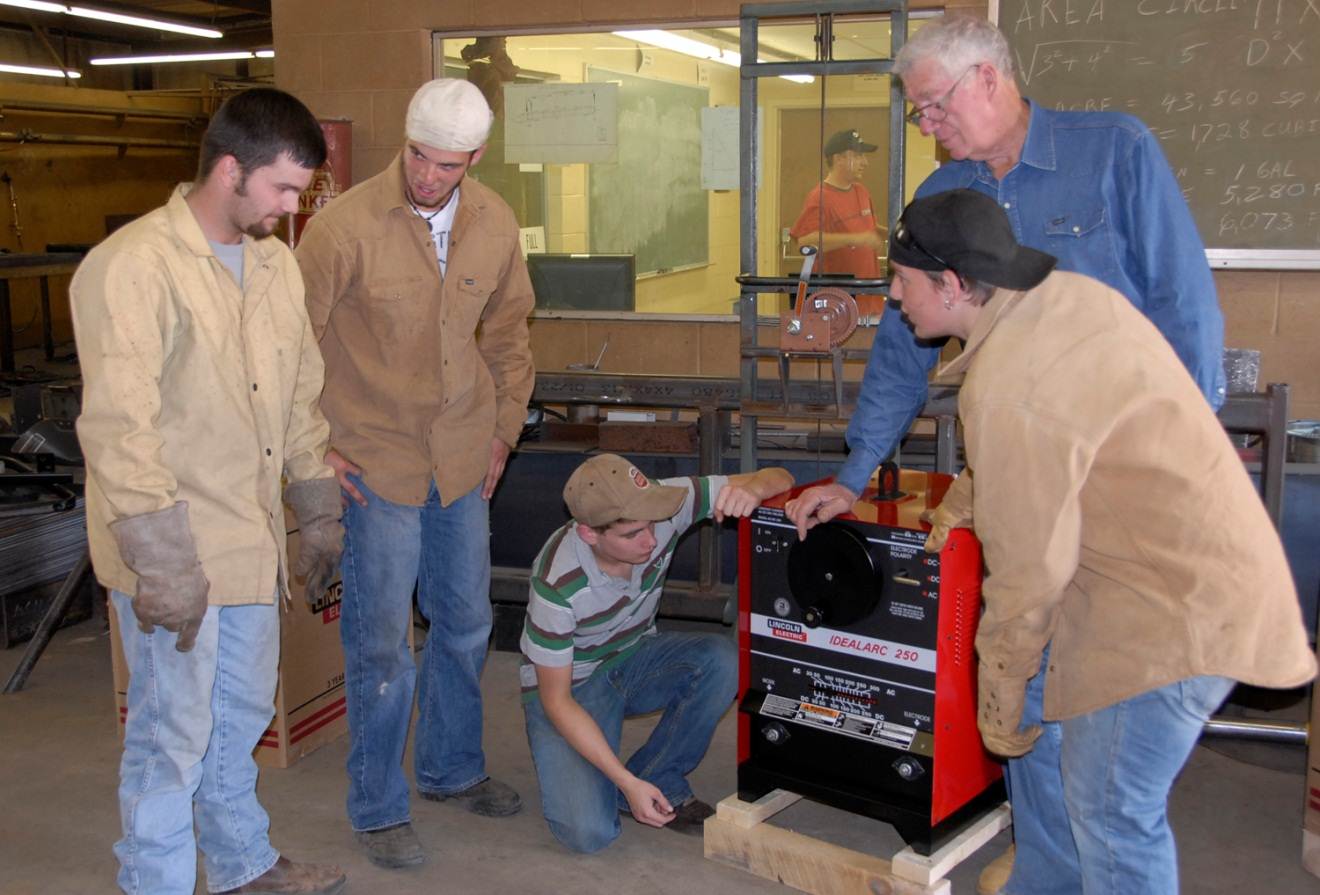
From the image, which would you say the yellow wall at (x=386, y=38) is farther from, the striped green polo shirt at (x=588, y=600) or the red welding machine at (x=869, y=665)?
the red welding machine at (x=869, y=665)

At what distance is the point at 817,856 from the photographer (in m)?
2.38

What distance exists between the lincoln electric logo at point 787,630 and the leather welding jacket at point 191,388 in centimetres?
90

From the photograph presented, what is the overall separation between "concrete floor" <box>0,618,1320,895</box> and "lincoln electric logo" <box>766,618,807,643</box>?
19.6 inches

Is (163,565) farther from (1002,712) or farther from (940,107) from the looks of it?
(940,107)

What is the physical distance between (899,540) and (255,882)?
1342 millimetres

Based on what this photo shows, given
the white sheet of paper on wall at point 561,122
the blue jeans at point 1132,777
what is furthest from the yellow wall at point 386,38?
the blue jeans at point 1132,777

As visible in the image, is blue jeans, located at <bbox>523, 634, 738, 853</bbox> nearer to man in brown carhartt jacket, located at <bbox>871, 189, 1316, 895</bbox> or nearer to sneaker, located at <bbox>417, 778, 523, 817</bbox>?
sneaker, located at <bbox>417, 778, 523, 817</bbox>

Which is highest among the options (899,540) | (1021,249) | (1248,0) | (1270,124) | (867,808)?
(1248,0)

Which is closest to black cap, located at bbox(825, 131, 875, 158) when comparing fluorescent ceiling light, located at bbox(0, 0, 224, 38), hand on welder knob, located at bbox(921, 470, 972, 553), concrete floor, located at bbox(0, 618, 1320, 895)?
concrete floor, located at bbox(0, 618, 1320, 895)

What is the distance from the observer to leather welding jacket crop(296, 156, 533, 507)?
2.41 m

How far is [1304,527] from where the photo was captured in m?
3.21

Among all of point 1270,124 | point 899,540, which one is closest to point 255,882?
point 899,540

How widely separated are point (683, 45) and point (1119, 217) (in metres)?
3.67

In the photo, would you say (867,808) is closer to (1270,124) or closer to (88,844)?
(88,844)
